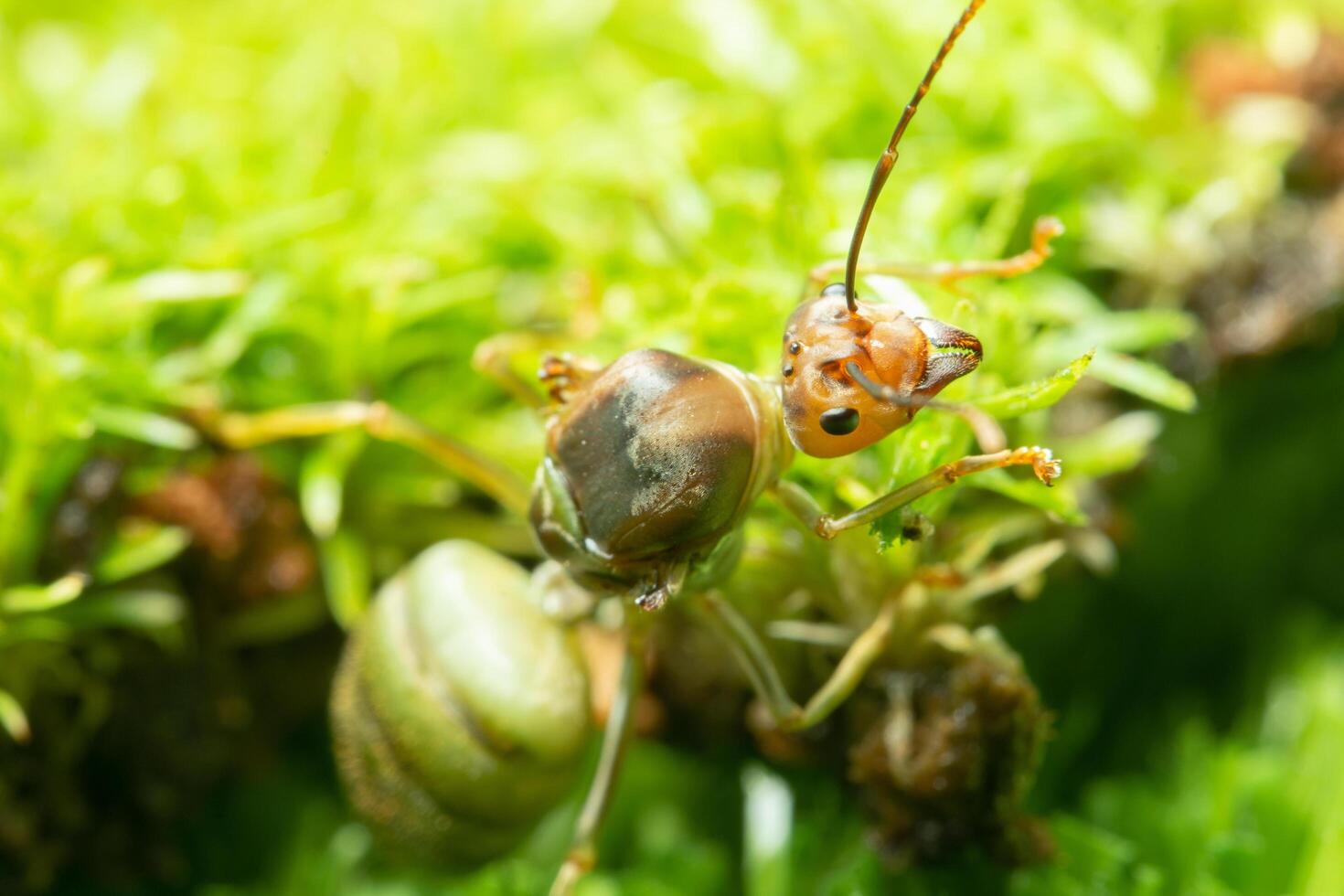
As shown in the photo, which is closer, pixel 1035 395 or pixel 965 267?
pixel 1035 395

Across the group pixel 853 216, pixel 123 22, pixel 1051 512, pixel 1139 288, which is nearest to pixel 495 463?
pixel 853 216

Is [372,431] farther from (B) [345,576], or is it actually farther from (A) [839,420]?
(A) [839,420]

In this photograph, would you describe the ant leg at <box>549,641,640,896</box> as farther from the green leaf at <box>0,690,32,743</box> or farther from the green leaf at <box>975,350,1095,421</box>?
the green leaf at <box>0,690,32,743</box>

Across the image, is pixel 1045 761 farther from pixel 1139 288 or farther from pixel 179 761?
pixel 179 761

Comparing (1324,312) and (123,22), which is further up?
(1324,312)

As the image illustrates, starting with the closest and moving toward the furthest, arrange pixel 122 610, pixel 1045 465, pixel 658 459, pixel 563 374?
1. pixel 1045 465
2. pixel 658 459
3. pixel 563 374
4. pixel 122 610

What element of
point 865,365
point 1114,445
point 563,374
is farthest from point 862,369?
point 1114,445

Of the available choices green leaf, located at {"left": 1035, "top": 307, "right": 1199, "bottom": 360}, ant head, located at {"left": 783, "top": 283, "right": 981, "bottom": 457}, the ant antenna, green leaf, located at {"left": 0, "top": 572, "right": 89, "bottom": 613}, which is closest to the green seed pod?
green leaf, located at {"left": 0, "top": 572, "right": 89, "bottom": 613}
